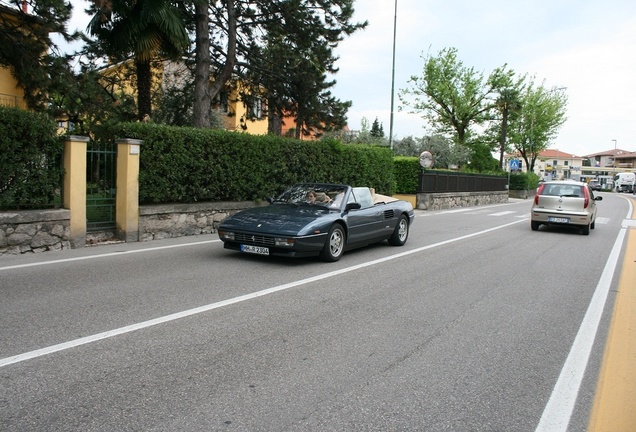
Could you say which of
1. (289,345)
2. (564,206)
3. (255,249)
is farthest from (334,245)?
(564,206)

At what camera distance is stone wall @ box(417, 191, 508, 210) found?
25656 mm

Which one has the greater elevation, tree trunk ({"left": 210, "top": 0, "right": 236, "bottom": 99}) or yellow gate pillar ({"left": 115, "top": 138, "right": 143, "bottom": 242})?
tree trunk ({"left": 210, "top": 0, "right": 236, "bottom": 99})

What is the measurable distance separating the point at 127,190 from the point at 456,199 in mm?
22805

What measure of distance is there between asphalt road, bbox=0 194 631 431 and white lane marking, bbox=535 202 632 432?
2 centimetres

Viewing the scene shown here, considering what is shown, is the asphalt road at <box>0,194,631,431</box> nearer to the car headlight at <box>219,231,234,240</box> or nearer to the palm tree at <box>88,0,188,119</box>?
the car headlight at <box>219,231,234,240</box>

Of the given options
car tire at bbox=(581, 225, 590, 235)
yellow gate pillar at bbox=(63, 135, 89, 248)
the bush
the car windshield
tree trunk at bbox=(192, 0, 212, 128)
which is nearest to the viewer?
the car windshield

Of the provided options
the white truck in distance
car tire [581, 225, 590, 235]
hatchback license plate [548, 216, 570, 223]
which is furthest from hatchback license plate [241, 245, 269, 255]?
the white truck in distance

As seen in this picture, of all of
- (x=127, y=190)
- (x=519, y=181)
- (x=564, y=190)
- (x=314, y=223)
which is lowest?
(x=314, y=223)

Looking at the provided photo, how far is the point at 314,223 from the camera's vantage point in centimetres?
812

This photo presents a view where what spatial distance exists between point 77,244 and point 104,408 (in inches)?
282

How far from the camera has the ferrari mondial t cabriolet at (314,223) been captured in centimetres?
791

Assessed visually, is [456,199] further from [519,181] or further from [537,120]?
[537,120]

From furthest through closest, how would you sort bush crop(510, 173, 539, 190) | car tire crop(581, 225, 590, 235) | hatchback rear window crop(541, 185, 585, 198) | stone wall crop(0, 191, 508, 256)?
bush crop(510, 173, 539, 190)
hatchback rear window crop(541, 185, 585, 198)
car tire crop(581, 225, 590, 235)
stone wall crop(0, 191, 508, 256)

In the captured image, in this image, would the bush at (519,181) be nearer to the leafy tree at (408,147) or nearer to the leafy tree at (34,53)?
the leafy tree at (408,147)
